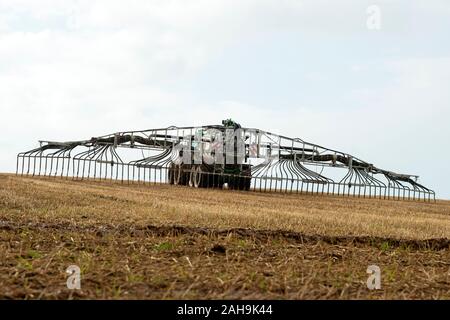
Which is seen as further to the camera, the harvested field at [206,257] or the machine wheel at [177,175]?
the machine wheel at [177,175]

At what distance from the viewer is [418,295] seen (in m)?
6.37

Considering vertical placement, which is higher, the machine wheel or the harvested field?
the machine wheel

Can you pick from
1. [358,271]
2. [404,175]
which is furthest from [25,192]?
[404,175]

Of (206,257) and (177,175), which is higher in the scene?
(177,175)

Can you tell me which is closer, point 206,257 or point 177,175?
point 206,257

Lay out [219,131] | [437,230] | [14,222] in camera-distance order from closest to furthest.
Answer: [14,222] → [437,230] → [219,131]

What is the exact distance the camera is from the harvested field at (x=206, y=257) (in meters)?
6.07

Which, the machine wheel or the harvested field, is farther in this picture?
the machine wheel

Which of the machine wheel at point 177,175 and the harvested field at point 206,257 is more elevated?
the machine wheel at point 177,175

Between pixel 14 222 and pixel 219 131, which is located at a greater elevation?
pixel 219 131

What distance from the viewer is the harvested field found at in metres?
6.07

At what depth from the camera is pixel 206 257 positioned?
808cm
